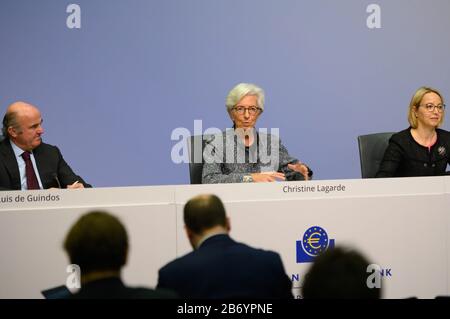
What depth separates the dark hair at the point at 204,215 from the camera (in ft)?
7.88

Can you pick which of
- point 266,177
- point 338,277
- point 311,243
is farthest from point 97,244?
point 266,177

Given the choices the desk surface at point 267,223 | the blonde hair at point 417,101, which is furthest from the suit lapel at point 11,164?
the blonde hair at point 417,101

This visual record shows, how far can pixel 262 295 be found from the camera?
7.04 feet

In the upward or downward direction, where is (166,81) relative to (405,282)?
upward

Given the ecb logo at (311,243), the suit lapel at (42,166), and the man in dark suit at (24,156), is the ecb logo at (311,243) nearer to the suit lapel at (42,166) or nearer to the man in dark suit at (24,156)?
the man in dark suit at (24,156)

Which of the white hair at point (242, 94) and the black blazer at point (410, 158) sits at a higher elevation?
the white hair at point (242, 94)

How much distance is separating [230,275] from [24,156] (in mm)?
1956

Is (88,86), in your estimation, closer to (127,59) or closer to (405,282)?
(127,59)

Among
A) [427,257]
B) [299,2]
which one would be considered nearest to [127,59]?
[299,2]

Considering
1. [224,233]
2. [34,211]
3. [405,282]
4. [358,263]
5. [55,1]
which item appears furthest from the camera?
[55,1]

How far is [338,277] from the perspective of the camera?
1440mm

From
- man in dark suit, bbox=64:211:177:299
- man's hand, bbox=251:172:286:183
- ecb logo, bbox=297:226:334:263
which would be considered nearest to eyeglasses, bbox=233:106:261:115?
man's hand, bbox=251:172:286:183

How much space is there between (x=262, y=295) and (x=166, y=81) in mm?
3394

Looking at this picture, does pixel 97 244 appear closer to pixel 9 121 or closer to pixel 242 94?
pixel 9 121
